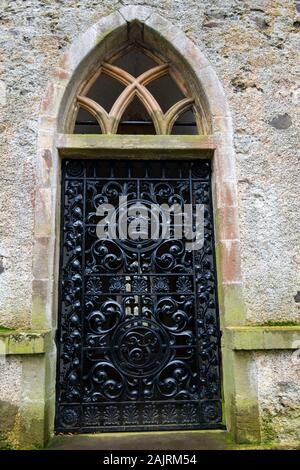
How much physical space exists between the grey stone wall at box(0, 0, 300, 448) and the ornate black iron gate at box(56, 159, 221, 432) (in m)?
0.35

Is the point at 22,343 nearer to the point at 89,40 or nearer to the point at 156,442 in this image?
the point at 156,442

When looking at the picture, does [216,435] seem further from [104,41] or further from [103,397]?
[104,41]

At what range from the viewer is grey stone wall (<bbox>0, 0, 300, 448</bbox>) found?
116 inches

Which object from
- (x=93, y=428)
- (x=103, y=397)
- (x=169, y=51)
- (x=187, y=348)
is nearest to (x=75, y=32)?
(x=169, y=51)

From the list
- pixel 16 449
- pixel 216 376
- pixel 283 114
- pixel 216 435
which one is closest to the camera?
pixel 16 449

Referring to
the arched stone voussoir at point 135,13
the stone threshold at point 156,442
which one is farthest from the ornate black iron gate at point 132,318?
the arched stone voussoir at point 135,13

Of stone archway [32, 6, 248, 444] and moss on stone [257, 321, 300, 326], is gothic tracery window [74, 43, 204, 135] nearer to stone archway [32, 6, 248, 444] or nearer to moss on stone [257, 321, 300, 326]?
stone archway [32, 6, 248, 444]

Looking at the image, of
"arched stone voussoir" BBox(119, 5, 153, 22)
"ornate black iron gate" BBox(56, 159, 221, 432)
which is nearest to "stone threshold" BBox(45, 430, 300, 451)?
"ornate black iron gate" BBox(56, 159, 221, 432)

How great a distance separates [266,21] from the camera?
136 inches

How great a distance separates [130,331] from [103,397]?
538mm

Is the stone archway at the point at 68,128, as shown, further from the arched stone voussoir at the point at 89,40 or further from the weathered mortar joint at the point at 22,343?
the weathered mortar joint at the point at 22,343

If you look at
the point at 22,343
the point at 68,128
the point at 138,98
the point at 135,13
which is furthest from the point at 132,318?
the point at 135,13

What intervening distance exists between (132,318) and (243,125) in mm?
1874

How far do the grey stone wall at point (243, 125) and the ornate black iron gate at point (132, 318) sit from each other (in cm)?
35
